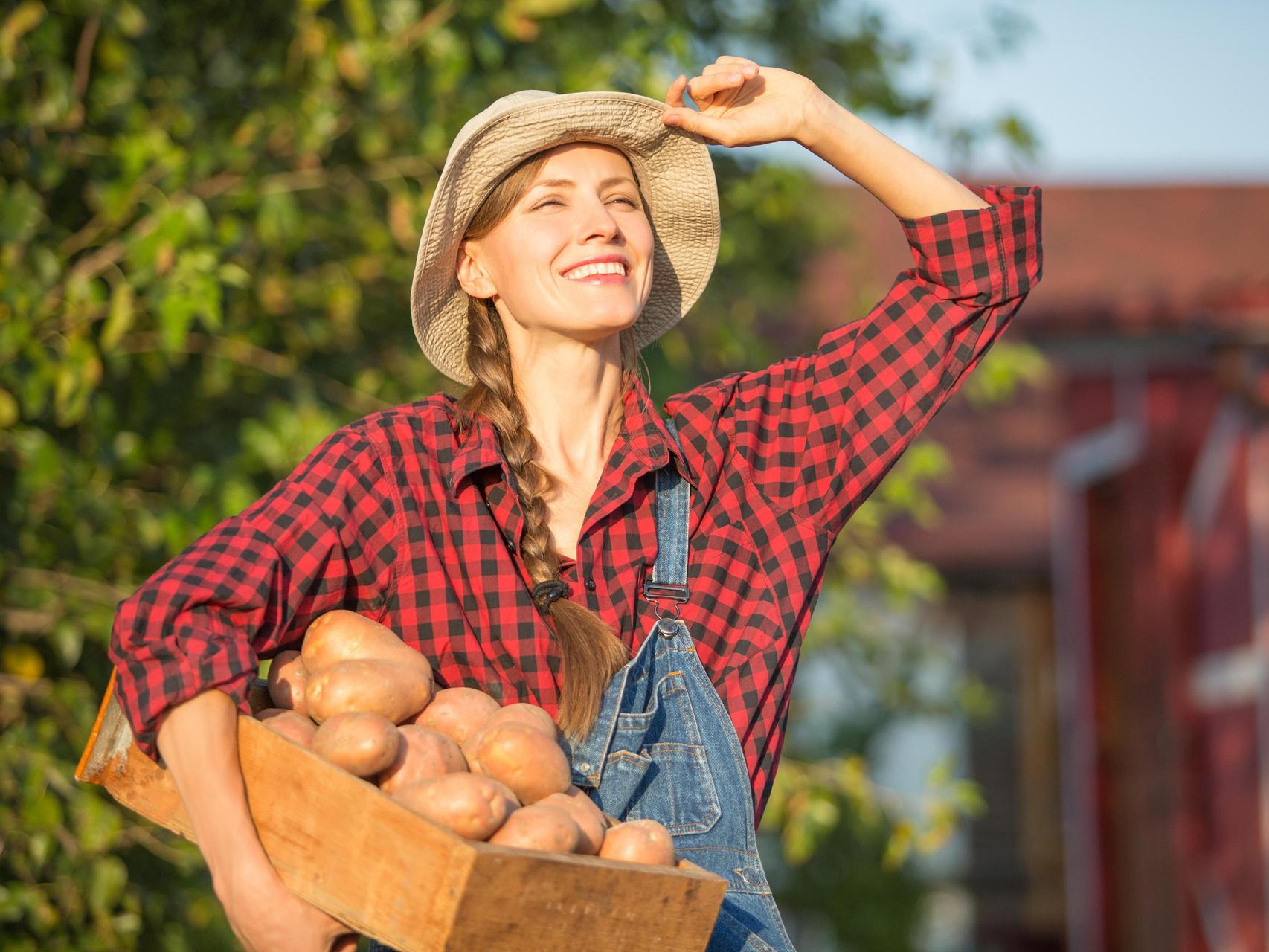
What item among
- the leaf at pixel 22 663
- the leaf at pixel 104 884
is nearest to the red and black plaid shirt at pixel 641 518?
the leaf at pixel 104 884

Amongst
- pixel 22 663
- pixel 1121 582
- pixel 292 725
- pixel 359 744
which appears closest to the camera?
pixel 359 744

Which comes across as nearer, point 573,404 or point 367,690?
point 367,690

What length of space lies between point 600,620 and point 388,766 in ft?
1.44

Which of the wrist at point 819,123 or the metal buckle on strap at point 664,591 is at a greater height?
the wrist at point 819,123

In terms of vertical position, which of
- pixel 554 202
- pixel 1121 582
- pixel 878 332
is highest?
pixel 554 202

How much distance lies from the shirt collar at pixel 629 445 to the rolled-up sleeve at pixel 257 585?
114mm

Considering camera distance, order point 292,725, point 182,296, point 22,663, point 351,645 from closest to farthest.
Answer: point 292,725 < point 351,645 < point 182,296 < point 22,663

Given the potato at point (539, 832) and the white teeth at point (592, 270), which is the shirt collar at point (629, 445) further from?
the potato at point (539, 832)

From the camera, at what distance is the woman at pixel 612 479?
6.42ft

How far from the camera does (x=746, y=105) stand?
2.29 metres

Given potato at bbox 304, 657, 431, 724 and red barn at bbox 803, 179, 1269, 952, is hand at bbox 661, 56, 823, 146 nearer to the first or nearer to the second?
potato at bbox 304, 657, 431, 724

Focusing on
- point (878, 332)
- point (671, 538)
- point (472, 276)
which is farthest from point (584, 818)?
point (472, 276)

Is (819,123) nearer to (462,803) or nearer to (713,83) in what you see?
(713,83)

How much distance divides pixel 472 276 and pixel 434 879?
1.16 m
